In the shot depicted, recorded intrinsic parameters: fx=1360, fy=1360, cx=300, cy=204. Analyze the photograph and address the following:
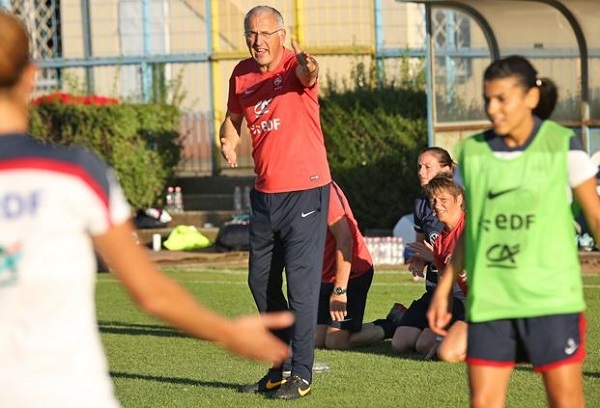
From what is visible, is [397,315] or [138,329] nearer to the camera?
[397,315]

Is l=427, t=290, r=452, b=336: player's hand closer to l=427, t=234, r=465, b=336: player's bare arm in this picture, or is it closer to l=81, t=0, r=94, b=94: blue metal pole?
l=427, t=234, r=465, b=336: player's bare arm

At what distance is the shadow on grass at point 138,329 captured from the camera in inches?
438

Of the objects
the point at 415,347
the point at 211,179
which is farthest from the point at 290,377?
the point at 211,179

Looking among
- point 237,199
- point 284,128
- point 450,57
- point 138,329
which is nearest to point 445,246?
point 284,128

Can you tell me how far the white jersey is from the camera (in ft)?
11.8

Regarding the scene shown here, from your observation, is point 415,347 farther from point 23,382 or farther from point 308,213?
point 23,382

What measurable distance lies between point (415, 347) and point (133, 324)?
307 centimetres

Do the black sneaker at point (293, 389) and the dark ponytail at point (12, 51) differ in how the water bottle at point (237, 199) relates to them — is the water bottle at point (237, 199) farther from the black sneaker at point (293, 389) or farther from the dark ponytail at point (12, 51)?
the dark ponytail at point (12, 51)

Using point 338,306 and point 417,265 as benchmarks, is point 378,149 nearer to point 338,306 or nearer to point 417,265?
point 417,265

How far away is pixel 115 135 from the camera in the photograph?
1980 cm

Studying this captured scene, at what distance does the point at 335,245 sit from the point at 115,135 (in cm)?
1027

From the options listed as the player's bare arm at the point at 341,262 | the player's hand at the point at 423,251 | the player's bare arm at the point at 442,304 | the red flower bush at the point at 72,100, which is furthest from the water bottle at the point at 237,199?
the player's bare arm at the point at 442,304

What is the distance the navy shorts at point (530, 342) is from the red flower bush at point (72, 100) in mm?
15076

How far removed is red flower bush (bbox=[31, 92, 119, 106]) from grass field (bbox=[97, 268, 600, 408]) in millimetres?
8225
